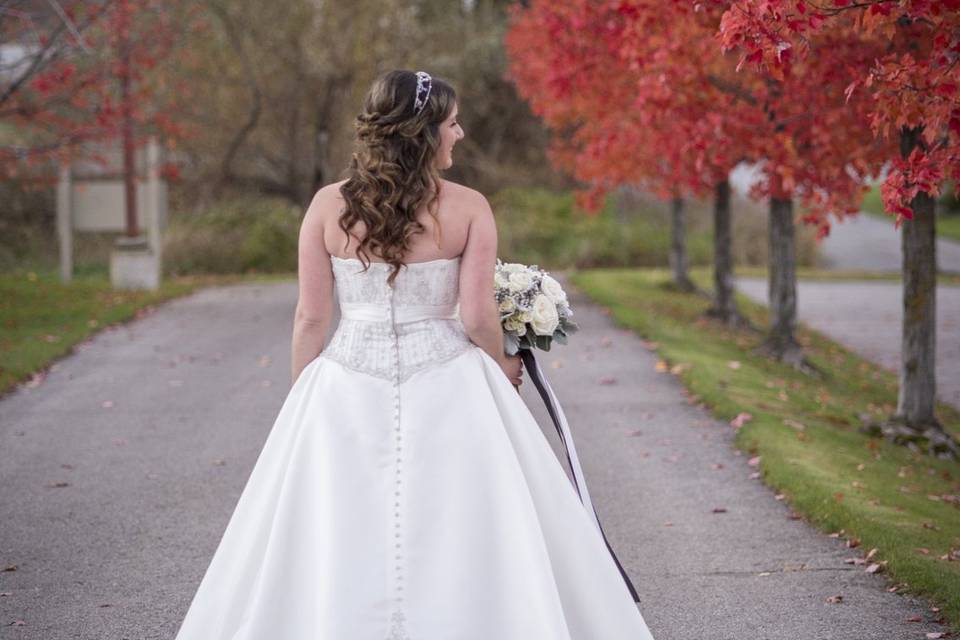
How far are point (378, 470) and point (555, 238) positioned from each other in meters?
20.3

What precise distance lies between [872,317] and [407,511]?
15.6m

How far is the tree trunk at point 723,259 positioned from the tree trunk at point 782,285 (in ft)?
8.42

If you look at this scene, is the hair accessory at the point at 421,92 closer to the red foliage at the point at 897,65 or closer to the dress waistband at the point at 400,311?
the dress waistband at the point at 400,311

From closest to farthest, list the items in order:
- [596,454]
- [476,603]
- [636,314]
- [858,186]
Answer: [476,603], [596,454], [858,186], [636,314]

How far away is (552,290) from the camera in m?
4.70

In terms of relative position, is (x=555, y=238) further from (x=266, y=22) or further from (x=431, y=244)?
(x=431, y=244)

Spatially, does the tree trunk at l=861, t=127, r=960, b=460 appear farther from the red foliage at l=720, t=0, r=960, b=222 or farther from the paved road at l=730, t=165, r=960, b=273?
the paved road at l=730, t=165, r=960, b=273

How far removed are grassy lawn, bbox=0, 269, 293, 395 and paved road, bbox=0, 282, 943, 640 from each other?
16.0 inches

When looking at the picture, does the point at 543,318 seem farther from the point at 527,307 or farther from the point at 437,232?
the point at 437,232

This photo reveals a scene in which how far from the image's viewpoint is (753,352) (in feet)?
43.8

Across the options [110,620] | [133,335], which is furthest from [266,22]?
[110,620]

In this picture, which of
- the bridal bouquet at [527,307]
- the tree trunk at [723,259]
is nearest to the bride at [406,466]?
the bridal bouquet at [527,307]

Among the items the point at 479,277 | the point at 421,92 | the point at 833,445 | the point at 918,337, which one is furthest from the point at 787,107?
the point at 421,92

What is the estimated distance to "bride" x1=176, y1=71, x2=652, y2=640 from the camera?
398cm
